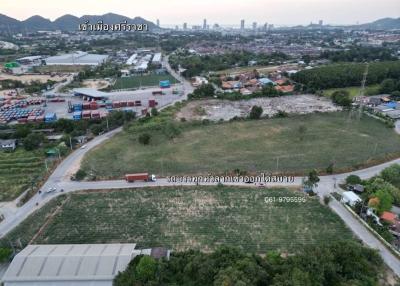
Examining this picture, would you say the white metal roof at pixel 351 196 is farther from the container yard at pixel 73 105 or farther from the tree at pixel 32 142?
the tree at pixel 32 142

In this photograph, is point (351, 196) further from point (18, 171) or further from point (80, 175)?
point (18, 171)

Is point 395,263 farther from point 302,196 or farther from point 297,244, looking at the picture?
point 302,196

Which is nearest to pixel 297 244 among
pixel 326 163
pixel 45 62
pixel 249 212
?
pixel 249 212

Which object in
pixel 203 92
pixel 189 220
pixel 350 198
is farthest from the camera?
pixel 203 92

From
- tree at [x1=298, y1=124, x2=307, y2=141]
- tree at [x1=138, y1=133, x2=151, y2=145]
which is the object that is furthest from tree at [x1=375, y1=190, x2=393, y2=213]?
tree at [x1=138, y1=133, x2=151, y2=145]

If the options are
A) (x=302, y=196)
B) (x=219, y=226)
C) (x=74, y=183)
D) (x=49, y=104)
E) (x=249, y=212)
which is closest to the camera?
(x=219, y=226)

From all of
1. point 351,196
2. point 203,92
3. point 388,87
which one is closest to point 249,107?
point 203,92
